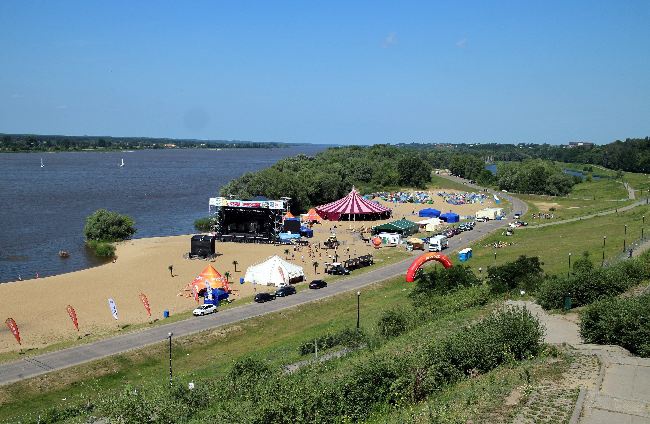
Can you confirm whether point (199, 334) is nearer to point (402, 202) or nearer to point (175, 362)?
point (175, 362)

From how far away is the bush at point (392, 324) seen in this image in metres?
22.9

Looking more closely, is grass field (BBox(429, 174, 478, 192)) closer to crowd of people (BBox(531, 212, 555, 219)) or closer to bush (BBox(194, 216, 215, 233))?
crowd of people (BBox(531, 212, 555, 219))

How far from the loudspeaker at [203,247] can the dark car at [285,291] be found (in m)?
13.4

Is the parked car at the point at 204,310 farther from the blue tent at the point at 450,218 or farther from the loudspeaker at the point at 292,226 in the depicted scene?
the blue tent at the point at 450,218

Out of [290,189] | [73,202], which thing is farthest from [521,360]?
[73,202]

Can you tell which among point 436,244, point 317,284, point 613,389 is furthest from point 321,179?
point 613,389

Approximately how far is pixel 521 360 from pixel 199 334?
46.6 ft

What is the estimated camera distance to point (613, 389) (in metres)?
15.2

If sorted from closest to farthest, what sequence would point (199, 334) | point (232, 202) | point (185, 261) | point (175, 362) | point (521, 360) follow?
point (521, 360)
point (175, 362)
point (199, 334)
point (185, 261)
point (232, 202)

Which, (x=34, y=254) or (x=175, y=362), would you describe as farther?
(x=34, y=254)

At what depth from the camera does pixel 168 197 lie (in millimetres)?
89750

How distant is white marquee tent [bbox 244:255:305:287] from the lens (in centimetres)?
3641

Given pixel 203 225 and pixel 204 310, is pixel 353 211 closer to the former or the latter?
pixel 203 225

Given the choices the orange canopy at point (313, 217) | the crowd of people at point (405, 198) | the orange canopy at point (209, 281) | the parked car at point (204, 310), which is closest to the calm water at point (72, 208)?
the orange canopy at point (313, 217)
